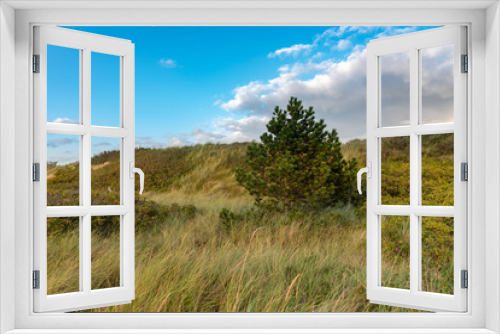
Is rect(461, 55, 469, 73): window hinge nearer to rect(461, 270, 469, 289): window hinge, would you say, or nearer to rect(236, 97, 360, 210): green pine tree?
rect(461, 270, 469, 289): window hinge

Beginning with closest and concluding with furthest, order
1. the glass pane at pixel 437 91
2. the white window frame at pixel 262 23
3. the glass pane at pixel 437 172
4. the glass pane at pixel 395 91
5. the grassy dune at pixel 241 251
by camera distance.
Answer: the white window frame at pixel 262 23, the grassy dune at pixel 241 251, the glass pane at pixel 437 172, the glass pane at pixel 437 91, the glass pane at pixel 395 91

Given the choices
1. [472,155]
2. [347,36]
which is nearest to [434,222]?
[472,155]

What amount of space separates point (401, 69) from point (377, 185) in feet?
10.0

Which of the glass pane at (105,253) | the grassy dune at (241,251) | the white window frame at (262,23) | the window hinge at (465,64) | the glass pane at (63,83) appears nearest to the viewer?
the white window frame at (262,23)

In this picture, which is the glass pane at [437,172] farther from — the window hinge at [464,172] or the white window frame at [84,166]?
the white window frame at [84,166]

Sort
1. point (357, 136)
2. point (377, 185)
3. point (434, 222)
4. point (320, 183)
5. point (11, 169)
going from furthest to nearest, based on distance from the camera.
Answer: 1. point (357, 136)
2. point (320, 183)
3. point (434, 222)
4. point (377, 185)
5. point (11, 169)

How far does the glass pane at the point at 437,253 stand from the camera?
10.6 feet

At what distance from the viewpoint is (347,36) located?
5.52 meters

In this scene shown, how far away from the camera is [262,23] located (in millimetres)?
1822

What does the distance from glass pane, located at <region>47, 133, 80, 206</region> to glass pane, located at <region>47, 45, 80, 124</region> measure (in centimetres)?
134

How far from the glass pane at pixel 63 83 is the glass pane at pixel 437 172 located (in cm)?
335

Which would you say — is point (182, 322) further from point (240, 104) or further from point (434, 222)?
point (240, 104)

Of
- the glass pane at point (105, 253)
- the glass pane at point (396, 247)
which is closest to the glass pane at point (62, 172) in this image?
the glass pane at point (105, 253)

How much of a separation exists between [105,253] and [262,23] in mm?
2945
